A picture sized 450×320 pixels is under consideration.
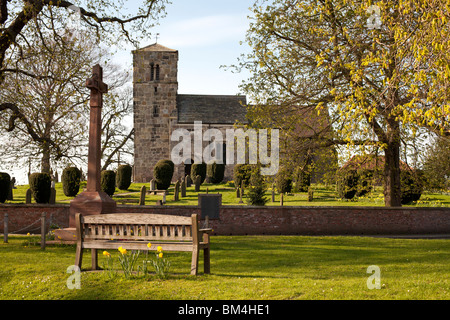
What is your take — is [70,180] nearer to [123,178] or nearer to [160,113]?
[123,178]

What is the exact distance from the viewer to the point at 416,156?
1692cm

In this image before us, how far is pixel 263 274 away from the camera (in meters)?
8.37

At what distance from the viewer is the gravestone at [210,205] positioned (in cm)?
1864

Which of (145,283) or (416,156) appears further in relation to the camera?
(416,156)

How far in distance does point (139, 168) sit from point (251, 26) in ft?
100

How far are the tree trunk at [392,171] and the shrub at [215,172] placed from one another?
25248mm

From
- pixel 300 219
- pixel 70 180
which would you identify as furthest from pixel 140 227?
pixel 70 180

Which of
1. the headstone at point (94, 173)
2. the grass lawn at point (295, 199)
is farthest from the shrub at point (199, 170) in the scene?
the headstone at point (94, 173)

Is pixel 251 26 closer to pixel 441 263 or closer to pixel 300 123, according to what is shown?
pixel 300 123

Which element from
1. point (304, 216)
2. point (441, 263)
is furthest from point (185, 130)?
point (441, 263)

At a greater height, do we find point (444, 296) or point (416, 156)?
point (416, 156)

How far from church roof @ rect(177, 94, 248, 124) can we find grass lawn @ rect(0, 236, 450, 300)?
33914 millimetres

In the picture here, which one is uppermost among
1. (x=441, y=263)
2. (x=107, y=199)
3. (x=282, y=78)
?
(x=282, y=78)

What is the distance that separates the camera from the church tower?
4703 centimetres
